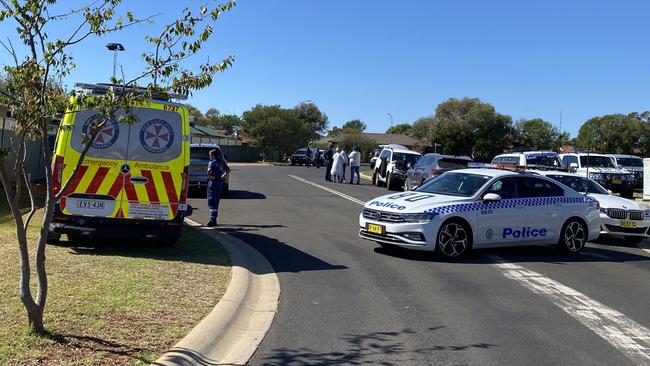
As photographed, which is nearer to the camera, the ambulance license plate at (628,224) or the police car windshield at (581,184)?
the ambulance license plate at (628,224)

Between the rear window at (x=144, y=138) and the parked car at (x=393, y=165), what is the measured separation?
17410mm

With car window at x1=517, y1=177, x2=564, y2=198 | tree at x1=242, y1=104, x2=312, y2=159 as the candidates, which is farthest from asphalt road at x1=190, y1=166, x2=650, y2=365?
tree at x1=242, y1=104, x2=312, y2=159

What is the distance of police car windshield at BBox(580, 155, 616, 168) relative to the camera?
90.3 ft

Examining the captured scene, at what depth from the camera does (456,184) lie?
10914 millimetres

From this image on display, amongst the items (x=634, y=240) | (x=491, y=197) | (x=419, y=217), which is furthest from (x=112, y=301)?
(x=634, y=240)

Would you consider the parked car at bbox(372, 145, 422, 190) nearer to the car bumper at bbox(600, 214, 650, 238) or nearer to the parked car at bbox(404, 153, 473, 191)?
the parked car at bbox(404, 153, 473, 191)

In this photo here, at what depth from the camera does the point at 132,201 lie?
8.90 metres

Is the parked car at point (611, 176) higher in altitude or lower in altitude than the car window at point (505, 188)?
higher

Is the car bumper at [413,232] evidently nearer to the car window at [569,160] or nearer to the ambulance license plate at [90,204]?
the ambulance license plate at [90,204]

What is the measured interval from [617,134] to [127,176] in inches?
2765

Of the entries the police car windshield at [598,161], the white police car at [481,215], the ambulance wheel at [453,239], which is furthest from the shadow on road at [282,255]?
the police car windshield at [598,161]

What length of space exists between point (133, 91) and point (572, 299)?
555 cm

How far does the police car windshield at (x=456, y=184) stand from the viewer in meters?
10.6

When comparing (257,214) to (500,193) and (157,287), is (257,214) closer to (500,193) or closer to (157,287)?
(500,193)
